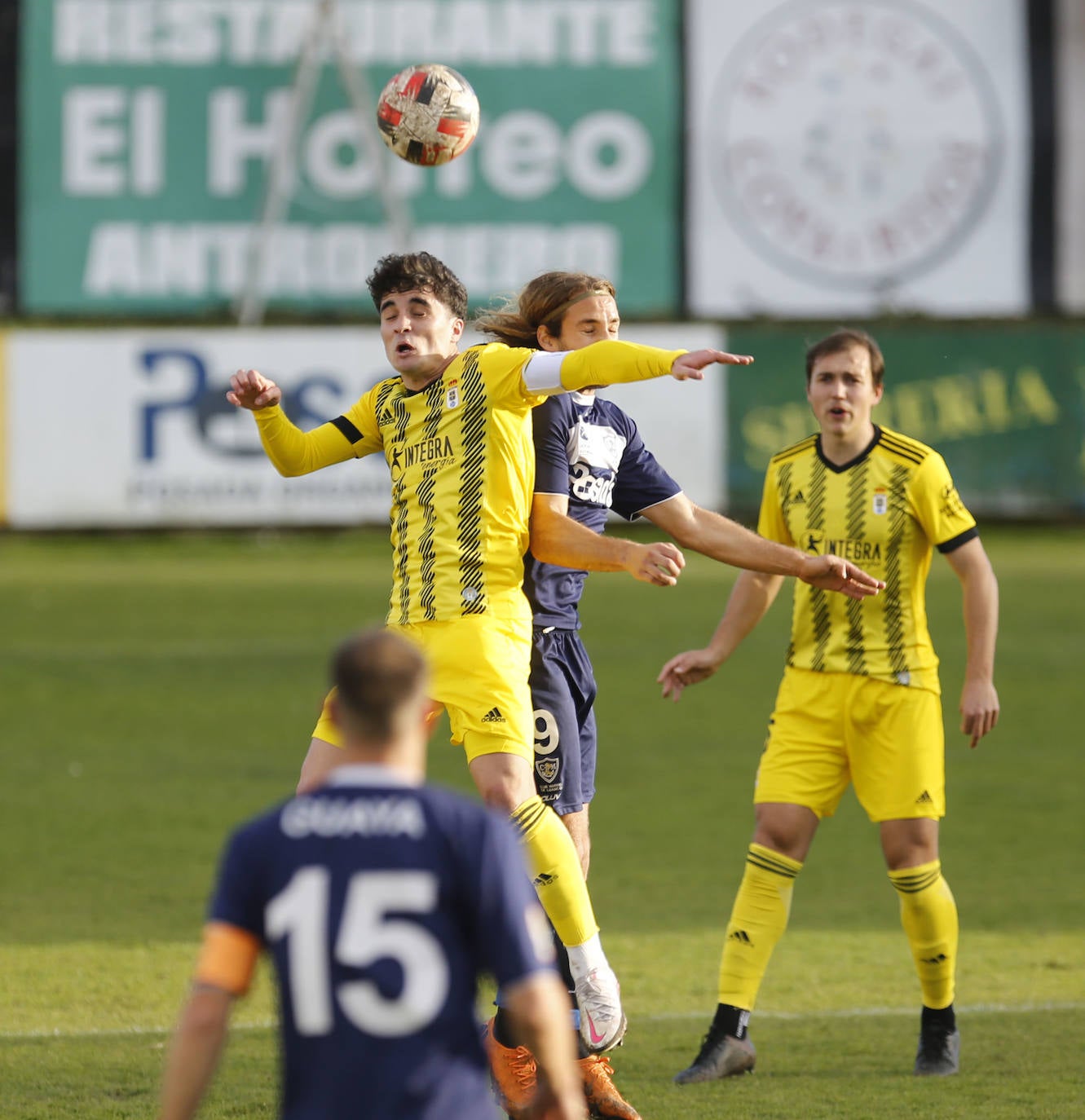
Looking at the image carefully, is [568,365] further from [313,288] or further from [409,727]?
[313,288]

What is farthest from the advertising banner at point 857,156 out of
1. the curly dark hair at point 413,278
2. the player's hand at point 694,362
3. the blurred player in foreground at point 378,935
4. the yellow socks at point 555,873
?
the blurred player in foreground at point 378,935

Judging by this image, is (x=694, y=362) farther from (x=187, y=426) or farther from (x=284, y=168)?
(x=284, y=168)

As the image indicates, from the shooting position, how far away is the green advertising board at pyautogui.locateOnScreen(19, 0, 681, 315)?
2425 centimetres

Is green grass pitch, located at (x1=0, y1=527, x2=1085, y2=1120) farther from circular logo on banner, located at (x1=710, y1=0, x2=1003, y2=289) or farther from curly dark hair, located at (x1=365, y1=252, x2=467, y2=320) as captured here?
circular logo on banner, located at (x1=710, y1=0, x2=1003, y2=289)

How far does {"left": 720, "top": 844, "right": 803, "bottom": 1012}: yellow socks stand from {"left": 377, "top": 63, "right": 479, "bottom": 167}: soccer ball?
263 cm

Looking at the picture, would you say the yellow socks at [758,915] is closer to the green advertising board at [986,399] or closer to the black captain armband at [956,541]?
the black captain armband at [956,541]

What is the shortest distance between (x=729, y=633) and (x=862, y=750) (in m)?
0.58

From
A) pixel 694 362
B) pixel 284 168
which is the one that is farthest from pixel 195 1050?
pixel 284 168

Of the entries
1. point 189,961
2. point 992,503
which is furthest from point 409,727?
point 992,503

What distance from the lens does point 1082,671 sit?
45.2 feet

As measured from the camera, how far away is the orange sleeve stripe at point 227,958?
2918 millimetres

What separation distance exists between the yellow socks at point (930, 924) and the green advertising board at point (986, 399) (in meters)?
16.0

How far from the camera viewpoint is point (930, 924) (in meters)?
5.65

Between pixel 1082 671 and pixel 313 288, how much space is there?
13.9 metres
